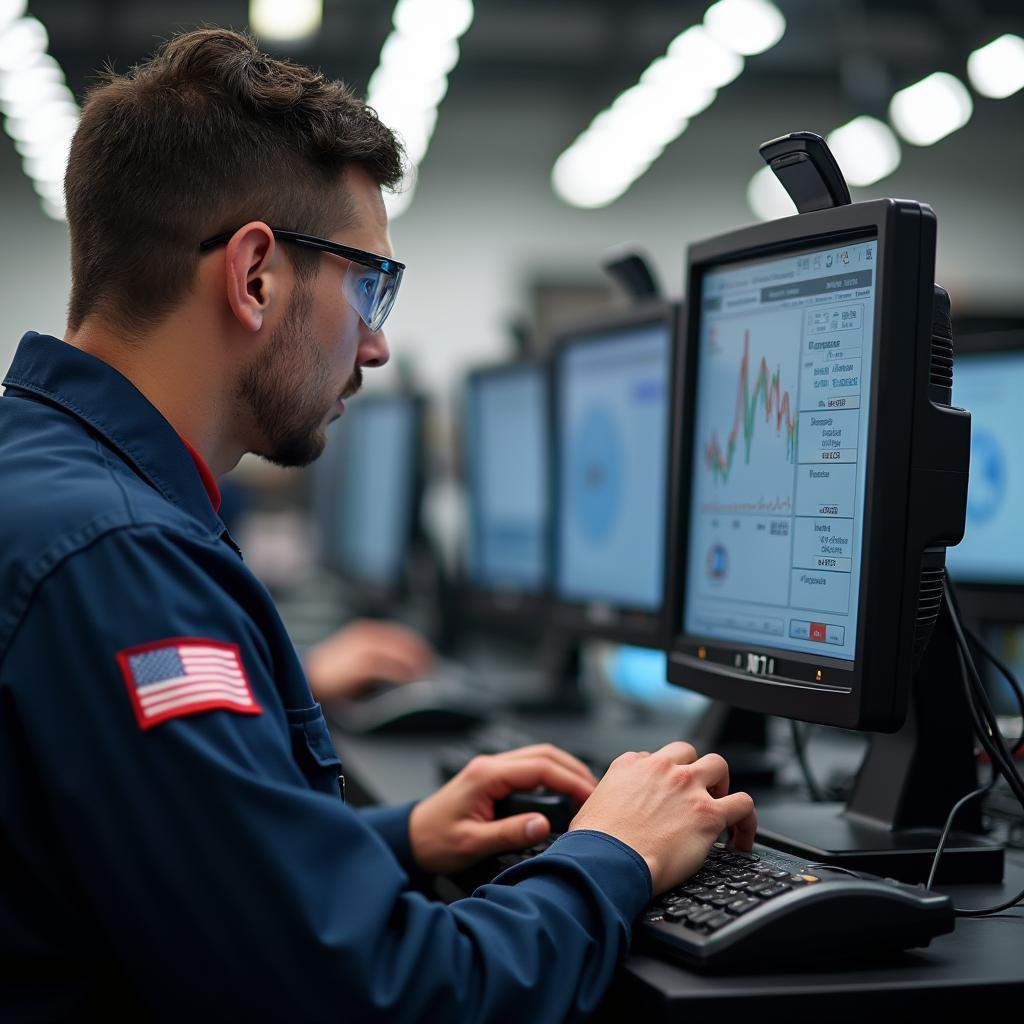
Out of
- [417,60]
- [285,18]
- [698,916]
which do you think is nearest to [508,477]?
[698,916]

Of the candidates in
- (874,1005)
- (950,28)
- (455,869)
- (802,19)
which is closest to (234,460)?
(455,869)

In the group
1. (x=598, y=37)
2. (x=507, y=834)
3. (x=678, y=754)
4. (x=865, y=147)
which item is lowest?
(x=507, y=834)

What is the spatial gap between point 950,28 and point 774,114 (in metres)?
3.20

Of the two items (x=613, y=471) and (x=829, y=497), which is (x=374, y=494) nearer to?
(x=613, y=471)

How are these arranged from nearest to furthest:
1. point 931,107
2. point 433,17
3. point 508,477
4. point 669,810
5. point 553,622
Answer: point 669,810 → point 553,622 → point 508,477 → point 433,17 → point 931,107

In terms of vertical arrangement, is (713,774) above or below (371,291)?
below

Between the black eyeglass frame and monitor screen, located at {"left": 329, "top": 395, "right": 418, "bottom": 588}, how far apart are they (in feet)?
5.96

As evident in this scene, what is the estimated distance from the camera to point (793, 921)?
85 cm

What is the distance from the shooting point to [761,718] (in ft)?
5.46

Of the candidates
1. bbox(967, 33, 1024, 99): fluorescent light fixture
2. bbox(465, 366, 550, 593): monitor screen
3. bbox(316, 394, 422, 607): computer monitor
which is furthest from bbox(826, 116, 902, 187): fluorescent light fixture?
bbox(465, 366, 550, 593): monitor screen

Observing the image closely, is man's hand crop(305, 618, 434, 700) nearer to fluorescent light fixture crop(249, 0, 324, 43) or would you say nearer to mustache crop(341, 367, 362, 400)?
mustache crop(341, 367, 362, 400)

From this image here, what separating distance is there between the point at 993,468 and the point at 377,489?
1854 millimetres

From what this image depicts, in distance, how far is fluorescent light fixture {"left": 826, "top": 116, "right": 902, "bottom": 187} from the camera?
17.9ft

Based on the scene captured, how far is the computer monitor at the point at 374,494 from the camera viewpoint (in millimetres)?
3039
